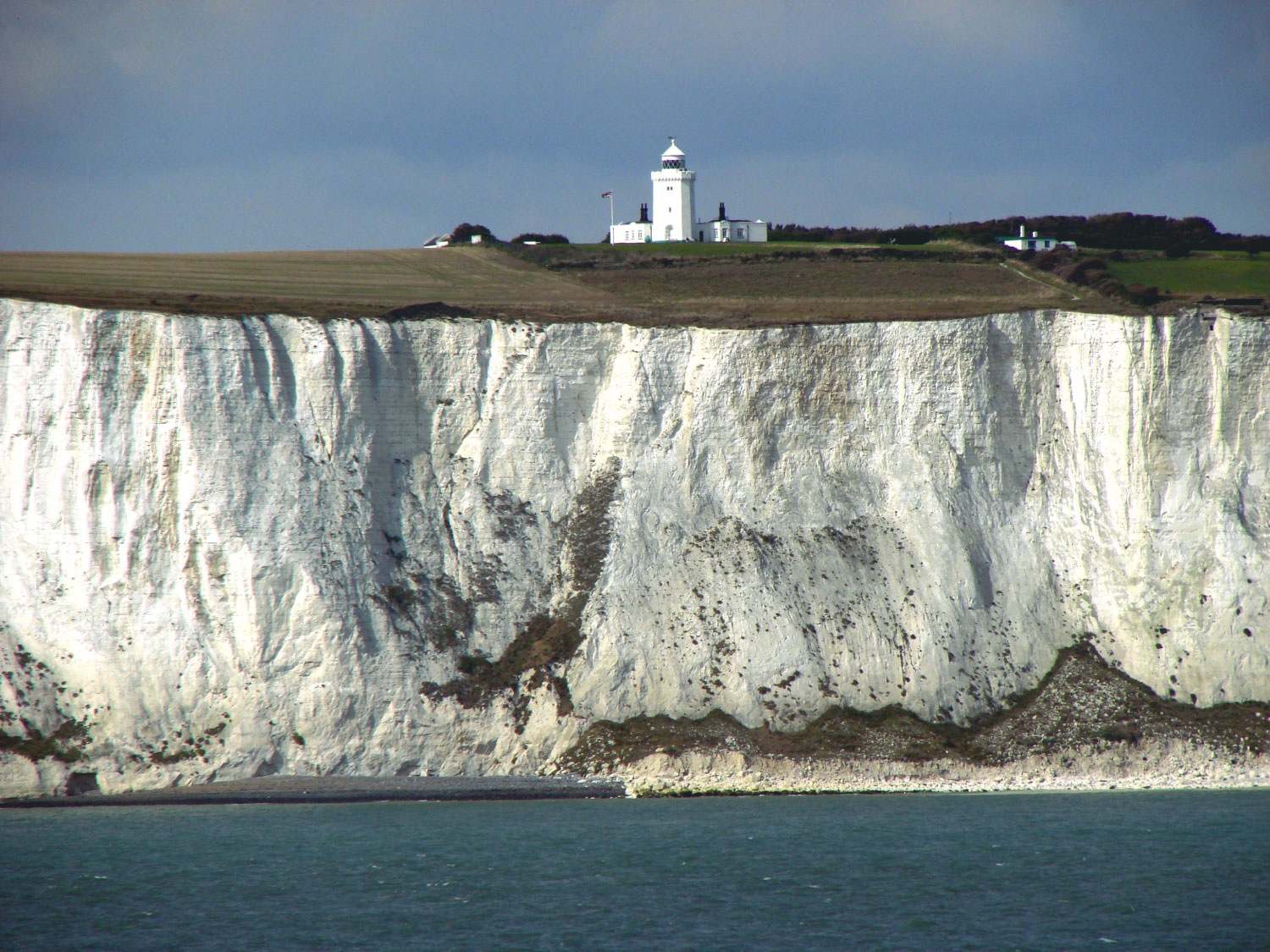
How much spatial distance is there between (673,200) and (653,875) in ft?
141

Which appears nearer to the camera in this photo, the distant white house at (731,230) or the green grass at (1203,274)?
the green grass at (1203,274)

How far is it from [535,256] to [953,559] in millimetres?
23063

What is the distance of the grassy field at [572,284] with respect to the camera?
1703 inches

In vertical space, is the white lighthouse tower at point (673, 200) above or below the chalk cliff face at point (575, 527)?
above

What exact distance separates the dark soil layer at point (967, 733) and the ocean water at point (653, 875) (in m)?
1.89

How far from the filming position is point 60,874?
2880 cm

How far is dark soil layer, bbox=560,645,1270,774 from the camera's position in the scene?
38.1 metres

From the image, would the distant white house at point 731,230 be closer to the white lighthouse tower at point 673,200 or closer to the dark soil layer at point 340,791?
the white lighthouse tower at point 673,200

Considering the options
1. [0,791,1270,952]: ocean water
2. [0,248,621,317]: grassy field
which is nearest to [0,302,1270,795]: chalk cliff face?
[0,248,621,317]: grassy field

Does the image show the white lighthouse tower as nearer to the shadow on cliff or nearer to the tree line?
the tree line

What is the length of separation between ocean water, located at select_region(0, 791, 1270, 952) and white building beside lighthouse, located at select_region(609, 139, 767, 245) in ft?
118

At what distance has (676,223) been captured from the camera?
6631 cm

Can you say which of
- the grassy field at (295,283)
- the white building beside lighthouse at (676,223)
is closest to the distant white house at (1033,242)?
the white building beside lighthouse at (676,223)

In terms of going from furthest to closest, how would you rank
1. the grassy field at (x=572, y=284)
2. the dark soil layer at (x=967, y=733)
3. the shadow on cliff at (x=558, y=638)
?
the grassy field at (x=572, y=284)
the shadow on cliff at (x=558, y=638)
the dark soil layer at (x=967, y=733)
